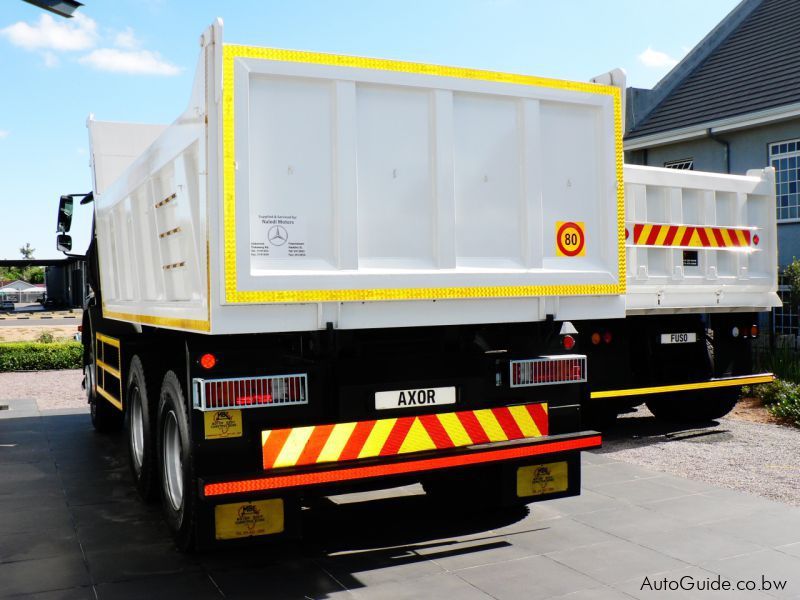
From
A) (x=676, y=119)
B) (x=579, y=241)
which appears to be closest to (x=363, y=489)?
(x=579, y=241)

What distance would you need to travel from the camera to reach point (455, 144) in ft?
15.8

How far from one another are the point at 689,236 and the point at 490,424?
188 inches

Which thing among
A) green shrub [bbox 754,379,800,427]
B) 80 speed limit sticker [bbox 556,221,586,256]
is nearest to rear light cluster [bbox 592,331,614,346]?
green shrub [bbox 754,379,800,427]

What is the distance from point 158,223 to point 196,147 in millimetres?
1226

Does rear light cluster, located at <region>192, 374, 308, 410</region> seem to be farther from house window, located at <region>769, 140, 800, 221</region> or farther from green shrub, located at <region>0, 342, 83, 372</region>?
green shrub, located at <region>0, 342, 83, 372</region>

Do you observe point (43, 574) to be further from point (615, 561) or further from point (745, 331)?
point (745, 331)

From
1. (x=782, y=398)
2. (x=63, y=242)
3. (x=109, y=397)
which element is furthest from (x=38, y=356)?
(x=782, y=398)

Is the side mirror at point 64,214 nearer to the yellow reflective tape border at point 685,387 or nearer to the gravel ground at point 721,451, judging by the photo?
the yellow reflective tape border at point 685,387

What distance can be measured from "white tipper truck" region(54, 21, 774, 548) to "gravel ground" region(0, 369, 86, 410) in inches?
341

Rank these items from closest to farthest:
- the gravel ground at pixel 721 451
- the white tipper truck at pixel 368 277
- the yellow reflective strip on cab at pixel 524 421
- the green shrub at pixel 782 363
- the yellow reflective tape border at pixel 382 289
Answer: the yellow reflective tape border at pixel 382 289
the white tipper truck at pixel 368 277
the yellow reflective strip on cab at pixel 524 421
the gravel ground at pixel 721 451
the green shrub at pixel 782 363

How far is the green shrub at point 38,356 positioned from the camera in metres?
18.8

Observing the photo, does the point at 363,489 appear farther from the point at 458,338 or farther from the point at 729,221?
the point at 729,221

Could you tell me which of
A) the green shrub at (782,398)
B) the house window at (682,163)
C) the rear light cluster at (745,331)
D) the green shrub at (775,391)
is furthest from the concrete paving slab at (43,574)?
the house window at (682,163)

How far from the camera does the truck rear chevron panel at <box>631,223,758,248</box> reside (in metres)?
8.46
